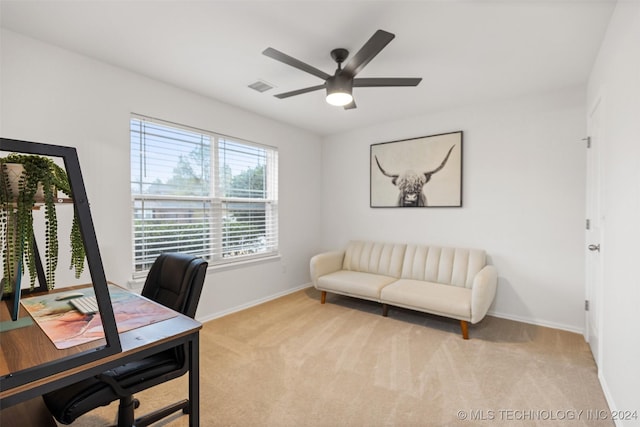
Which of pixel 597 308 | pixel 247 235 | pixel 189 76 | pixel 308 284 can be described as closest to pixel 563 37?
pixel 597 308

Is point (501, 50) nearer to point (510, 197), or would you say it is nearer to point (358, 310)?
point (510, 197)

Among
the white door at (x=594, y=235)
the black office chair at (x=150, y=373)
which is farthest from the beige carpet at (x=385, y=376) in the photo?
the black office chair at (x=150, y=373)

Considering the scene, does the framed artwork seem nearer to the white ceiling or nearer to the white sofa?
the white sofa

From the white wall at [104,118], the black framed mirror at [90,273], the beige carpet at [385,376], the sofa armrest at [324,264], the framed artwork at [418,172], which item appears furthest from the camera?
the sofa armrest at [324,264]

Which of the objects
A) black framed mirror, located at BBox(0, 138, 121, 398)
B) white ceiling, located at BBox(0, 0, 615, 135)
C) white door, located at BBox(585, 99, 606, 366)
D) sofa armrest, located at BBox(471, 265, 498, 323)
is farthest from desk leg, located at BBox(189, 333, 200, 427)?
white door, located at BBox(585, 99, 606, 366)

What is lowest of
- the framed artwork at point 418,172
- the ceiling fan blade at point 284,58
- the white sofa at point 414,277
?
the white sofa at point 414,277

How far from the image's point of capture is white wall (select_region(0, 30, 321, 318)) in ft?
7.14

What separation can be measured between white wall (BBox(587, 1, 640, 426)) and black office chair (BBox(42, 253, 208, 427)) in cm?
222

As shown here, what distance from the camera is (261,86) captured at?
3.00 meters

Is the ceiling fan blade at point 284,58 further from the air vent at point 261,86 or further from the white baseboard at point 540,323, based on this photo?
the white baseboard at point 540,323

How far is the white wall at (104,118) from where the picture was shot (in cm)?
218

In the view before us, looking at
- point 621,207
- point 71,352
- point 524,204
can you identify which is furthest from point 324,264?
point 71,352

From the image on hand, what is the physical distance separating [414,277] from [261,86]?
281 centimetres

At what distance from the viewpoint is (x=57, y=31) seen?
212 centimetres
